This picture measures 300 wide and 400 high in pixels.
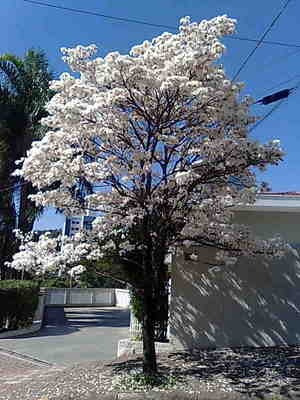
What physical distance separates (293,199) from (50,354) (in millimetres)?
6983

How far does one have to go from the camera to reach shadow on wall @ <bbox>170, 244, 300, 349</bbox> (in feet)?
30.0

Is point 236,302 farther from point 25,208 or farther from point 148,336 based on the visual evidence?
point 25,208

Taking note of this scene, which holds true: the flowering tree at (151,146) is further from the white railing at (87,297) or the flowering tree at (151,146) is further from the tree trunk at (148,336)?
the white railing at (87,297)

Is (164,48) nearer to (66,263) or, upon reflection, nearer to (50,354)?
(66,263)

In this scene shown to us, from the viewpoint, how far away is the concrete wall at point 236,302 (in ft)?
30.0

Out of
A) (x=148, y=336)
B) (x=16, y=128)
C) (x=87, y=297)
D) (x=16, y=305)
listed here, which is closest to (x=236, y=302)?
(x=148, y=336)

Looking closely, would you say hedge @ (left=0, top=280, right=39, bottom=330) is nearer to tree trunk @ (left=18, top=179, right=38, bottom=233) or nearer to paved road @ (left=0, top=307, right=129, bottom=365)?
paved road @ (left=0, top=307, right=129, bottom=365)

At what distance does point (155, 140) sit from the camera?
270 inches

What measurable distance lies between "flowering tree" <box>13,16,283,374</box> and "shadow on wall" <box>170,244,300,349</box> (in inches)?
90.8

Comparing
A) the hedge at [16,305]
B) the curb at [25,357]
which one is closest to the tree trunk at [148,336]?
the curb at [25,357]

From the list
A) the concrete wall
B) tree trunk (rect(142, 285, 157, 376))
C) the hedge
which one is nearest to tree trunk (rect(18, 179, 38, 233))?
the hedge

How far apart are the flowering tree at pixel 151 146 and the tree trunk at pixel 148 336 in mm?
17

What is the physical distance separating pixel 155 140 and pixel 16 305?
10041 mm

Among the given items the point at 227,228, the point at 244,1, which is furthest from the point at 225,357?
the point at 244,1
